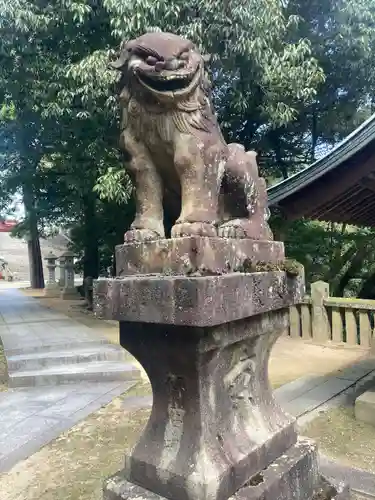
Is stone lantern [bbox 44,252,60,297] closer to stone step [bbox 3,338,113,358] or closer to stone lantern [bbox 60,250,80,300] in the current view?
stone lantern [bbox 60,250,80,300]

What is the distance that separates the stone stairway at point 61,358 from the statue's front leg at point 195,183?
4.05 metres

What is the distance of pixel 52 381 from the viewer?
5.66m

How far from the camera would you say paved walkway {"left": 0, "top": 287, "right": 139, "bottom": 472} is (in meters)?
4.04

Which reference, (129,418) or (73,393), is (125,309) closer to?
(129,418)

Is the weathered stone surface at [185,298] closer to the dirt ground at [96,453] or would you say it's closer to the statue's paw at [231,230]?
the statue's paw at [231,230]

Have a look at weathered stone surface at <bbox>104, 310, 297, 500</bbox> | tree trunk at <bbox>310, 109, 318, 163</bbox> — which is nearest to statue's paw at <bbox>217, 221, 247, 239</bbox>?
weathered stone surface at <bbox>104, 310, 297, 500</bbox>

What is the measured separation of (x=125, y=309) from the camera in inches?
85.6

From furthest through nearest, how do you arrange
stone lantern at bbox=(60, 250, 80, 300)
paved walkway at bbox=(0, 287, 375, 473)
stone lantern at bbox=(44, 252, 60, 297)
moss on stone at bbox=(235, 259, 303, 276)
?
stone lantern at bbox=(44, 252, 60, 297), stone lantern at bbox=(60, 250, 80, 300), paved walkway at bbox=(0, 287, 375, 473), moss on stone at bbox=(235, 259, 303, 276)

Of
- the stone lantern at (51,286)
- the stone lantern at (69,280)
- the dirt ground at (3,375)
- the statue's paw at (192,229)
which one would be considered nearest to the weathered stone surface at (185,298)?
the statue's paw at (192,229)

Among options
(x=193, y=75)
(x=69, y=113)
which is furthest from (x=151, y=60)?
(x=69, y=113)

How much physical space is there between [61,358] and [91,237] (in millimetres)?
7113

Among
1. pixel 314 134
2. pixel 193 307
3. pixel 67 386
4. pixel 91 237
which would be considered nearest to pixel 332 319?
pixel 67 386

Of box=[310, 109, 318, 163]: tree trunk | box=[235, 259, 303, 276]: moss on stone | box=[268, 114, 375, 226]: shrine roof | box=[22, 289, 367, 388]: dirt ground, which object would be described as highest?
box=[310, 109, 318, 163]: tree trunk

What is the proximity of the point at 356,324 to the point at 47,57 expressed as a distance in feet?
23.3
